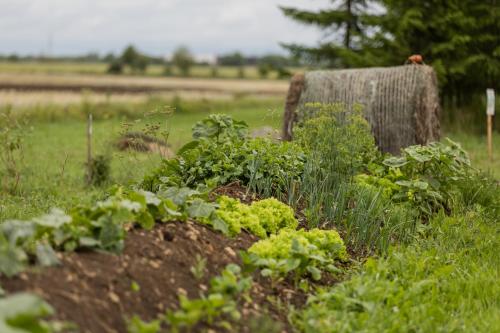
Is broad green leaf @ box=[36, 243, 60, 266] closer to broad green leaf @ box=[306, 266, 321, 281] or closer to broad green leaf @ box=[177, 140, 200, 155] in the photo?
broad green leaf @ box=[306, 266, 321, 281]

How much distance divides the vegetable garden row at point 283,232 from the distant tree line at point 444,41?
31.9ft

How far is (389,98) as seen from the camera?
11.1 meters

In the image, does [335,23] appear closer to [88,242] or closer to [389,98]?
[389,98]

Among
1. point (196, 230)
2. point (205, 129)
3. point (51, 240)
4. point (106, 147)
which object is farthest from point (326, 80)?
point (51, 240)

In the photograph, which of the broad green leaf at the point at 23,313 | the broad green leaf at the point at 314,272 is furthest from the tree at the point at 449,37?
the broad green leaf at the point at 23,313

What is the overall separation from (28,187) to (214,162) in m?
3.87

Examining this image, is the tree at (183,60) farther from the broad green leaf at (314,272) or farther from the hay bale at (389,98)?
the broad green leaf at (314,272)

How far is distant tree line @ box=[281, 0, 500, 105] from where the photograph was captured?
659 inches

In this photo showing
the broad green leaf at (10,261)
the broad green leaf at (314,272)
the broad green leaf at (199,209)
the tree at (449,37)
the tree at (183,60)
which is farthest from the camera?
the tree at (183,60)

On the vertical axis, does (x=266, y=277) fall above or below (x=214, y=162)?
below

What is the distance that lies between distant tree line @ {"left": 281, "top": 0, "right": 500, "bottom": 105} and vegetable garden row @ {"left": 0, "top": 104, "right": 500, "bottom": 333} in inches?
382

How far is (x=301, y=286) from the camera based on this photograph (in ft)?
14.7

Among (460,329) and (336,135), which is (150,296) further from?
(336,135)

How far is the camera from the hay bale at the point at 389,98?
11055 millimetres
